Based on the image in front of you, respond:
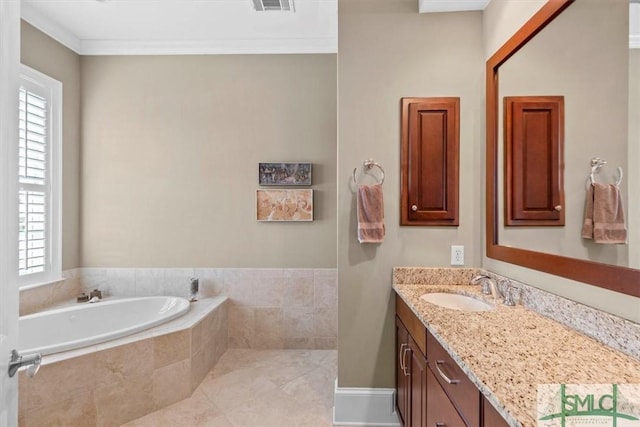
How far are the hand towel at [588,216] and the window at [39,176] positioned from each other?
3.79 meters

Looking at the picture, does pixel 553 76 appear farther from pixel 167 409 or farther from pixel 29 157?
pixel 29 157

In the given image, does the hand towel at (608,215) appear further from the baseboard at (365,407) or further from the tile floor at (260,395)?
the tile floor at (260,395)

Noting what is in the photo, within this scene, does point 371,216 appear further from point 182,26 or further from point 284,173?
point 182,26

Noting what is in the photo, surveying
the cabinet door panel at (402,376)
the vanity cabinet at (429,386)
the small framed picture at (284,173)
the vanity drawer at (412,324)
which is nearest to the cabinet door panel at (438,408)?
the vanity cabinet at (429,386)

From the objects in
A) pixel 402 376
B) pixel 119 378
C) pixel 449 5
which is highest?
pixel 449 5

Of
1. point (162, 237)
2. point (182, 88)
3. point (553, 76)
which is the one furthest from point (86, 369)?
point (553, 76)

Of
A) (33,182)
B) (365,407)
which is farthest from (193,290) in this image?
(365,407)

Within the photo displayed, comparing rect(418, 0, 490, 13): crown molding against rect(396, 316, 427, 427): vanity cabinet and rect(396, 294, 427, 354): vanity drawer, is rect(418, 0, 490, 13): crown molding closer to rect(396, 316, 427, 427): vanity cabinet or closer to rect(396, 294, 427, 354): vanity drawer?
rect(396, 294, 427, 354): vanity drawer

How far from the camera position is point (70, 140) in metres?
2.90

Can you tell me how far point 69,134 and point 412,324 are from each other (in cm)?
348

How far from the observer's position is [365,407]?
1919 millimetres

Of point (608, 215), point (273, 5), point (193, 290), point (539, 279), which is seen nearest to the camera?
point (608, 215)

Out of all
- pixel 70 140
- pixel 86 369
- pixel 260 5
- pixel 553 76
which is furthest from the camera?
pixel 70 140

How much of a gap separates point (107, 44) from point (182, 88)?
84 centimetres
